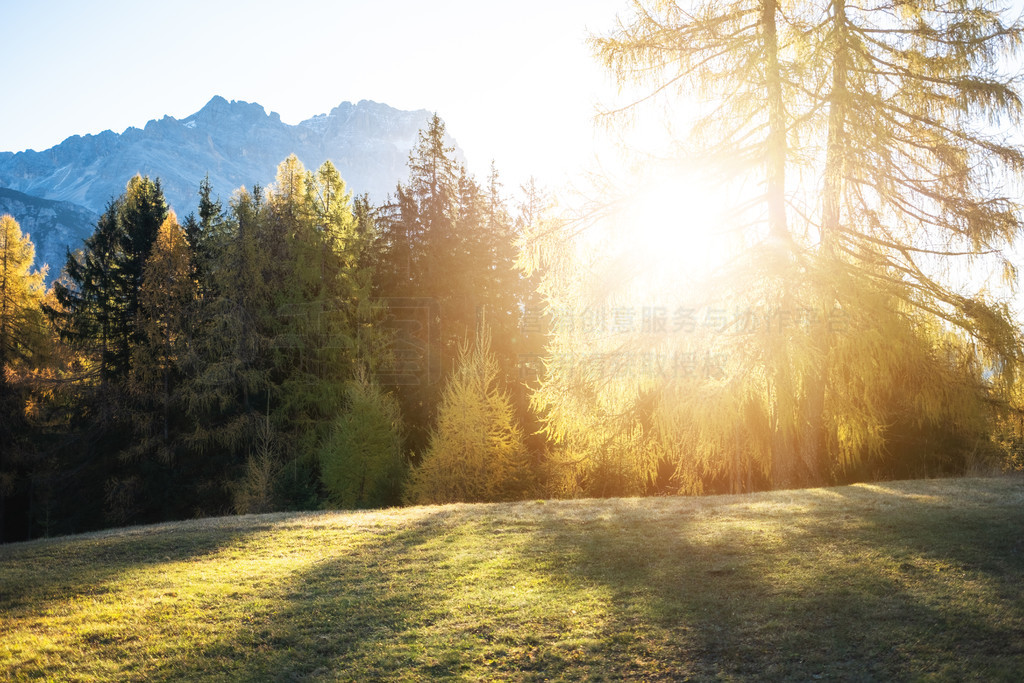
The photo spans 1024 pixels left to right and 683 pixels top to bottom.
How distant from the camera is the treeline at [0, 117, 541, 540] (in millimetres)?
28172

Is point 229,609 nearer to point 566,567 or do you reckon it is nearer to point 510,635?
point 510,635

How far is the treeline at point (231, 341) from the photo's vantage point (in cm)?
2817

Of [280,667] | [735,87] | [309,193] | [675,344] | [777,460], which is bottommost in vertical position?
[280,667]

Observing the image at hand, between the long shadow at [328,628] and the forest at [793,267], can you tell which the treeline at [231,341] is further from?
the long shadow at [328,628]

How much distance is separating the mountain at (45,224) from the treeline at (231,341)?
573 feet

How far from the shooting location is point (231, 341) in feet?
95.2

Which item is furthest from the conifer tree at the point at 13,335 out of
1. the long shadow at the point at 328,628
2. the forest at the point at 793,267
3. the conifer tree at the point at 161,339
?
the long shadow at the point at 328,628

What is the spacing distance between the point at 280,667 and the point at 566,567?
10.2ft

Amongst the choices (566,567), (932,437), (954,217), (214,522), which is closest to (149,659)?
(566,567)

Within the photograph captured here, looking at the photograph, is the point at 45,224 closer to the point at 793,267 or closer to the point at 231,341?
the point at 231,341

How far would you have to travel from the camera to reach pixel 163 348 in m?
30.5

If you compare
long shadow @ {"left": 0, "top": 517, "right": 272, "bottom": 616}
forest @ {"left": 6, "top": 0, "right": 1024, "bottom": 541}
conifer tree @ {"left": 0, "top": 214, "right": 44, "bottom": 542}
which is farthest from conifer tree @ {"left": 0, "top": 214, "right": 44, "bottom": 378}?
long shadow @ {"left": 0, "top": 517, "right": 272, "bottom": 616}

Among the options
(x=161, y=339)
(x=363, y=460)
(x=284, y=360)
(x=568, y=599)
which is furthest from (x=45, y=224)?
(x=568, y=599)

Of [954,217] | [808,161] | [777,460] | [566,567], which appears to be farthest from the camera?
[777,460]
